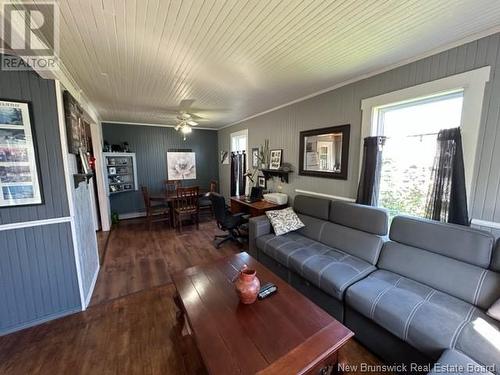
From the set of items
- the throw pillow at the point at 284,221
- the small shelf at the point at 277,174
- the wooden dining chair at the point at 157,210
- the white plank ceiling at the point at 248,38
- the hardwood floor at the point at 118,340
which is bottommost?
the hardwood floor at the point at 118,340

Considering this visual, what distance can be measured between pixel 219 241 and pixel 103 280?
72.7 inches

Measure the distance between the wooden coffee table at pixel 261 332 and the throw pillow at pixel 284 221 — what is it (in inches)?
43.9

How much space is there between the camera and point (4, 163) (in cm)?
168

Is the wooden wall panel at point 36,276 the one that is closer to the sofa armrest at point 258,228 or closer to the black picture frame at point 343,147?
the sofa armrest at point 258,228

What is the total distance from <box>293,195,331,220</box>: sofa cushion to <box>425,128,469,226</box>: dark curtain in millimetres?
1049

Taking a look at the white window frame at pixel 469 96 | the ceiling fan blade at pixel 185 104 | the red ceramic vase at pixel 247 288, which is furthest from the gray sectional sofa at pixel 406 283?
the ceiling fan blade at pixel 185 104

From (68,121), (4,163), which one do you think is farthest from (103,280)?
(68,121)

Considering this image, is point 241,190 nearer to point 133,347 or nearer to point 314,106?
point 314,106

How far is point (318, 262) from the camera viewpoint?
2.09m

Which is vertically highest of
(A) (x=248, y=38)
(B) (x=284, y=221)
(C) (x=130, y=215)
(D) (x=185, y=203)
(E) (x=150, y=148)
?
(A) (x=248, y=38)

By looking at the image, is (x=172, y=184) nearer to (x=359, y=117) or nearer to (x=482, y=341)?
(x=359, y=117)

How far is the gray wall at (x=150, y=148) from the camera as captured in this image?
5332mm

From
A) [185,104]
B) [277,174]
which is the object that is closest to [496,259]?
[277,174]

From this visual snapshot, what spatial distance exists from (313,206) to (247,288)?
5.85ft
